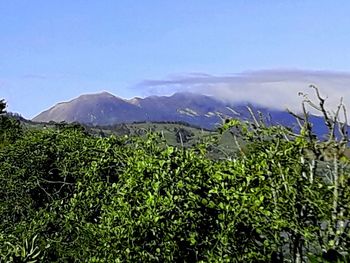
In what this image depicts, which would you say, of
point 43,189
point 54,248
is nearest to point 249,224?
point 54,248

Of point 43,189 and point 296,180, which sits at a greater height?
point 296,180

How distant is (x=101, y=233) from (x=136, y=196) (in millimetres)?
734

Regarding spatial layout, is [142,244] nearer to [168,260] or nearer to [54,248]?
[168,260]

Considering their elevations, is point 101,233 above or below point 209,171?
below

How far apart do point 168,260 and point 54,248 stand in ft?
18.0

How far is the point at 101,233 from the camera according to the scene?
10273 millimetres

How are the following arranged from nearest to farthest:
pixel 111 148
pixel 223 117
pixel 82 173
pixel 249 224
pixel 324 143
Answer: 1. pixel 324 143
2. pixel 249 224
3. pixel 223 117
4. pixel 111 148
5. pixel 82 173

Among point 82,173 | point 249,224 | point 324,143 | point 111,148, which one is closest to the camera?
point 324,143

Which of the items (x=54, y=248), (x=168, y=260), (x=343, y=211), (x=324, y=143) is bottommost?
(x=54, y=248)

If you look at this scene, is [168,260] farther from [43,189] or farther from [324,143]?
[43,189]

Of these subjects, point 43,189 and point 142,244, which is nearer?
point 142,244

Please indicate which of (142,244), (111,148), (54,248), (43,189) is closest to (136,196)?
(142,244)

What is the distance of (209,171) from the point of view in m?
9.95

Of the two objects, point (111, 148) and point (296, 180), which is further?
point (111, 148)
